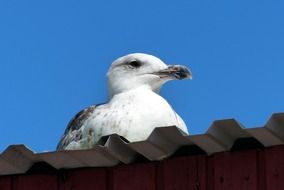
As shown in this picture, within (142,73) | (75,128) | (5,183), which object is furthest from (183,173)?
(142,73)

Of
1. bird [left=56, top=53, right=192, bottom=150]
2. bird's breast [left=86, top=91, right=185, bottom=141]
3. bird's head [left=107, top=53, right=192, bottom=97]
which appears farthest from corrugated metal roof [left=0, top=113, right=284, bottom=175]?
bird's head [left=107, top=53, right=192, bottom=97]

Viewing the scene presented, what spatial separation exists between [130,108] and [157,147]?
150 inches

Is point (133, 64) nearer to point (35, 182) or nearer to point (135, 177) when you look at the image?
point (35, 182)

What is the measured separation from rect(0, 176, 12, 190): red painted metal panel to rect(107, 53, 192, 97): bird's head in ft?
14.8

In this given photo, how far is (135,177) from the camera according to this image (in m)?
7.68

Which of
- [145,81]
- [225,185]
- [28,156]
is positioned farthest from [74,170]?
[145,81]

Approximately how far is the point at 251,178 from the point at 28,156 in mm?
1523

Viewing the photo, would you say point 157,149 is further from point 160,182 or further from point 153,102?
point 153,102

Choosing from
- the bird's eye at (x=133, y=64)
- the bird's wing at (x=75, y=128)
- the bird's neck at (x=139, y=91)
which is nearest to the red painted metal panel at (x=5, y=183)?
the bird's wing at (x=75, y=128)

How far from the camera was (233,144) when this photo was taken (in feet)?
24.6

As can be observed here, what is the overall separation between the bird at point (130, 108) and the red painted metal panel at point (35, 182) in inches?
109

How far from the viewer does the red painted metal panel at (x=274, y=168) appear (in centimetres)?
737

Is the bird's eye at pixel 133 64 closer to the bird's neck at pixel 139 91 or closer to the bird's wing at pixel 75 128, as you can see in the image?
the bird's neck at pixel 139 91

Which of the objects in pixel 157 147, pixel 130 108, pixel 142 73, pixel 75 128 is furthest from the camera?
pixel 142 73
